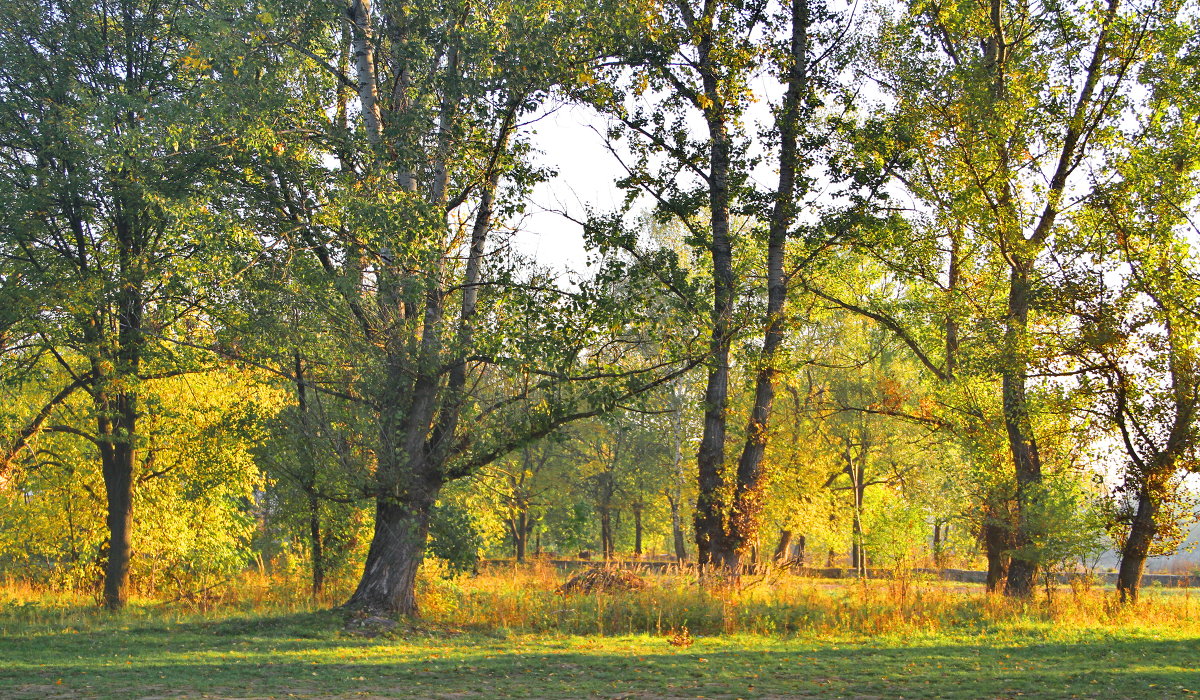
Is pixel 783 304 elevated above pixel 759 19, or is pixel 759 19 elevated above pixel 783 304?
pixel 759 19

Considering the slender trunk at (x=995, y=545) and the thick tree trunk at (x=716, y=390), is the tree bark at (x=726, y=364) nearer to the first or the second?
the thick tree trunk at (x=716, y=390)

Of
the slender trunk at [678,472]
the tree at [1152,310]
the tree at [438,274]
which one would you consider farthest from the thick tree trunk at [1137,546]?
the slender trunk at [678,472]

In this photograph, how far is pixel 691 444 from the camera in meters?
37.0

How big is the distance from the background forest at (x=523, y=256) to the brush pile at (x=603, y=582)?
4.27ft

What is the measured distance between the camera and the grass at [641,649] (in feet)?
25.1

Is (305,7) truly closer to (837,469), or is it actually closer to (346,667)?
(346,667)

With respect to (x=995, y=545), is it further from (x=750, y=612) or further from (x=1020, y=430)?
(x=750, y=612)

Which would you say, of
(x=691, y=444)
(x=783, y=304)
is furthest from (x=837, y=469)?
(x=783, y=304)

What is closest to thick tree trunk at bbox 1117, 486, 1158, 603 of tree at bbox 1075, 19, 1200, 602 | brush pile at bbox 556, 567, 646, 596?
tree at bbox 1075, 19, 1200, 602

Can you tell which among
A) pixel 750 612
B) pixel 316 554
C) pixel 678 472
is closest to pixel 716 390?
pixel 750 612

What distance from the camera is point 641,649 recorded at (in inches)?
416

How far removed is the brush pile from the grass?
63 centimetres

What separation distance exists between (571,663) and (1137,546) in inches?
433

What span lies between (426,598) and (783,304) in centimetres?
775
